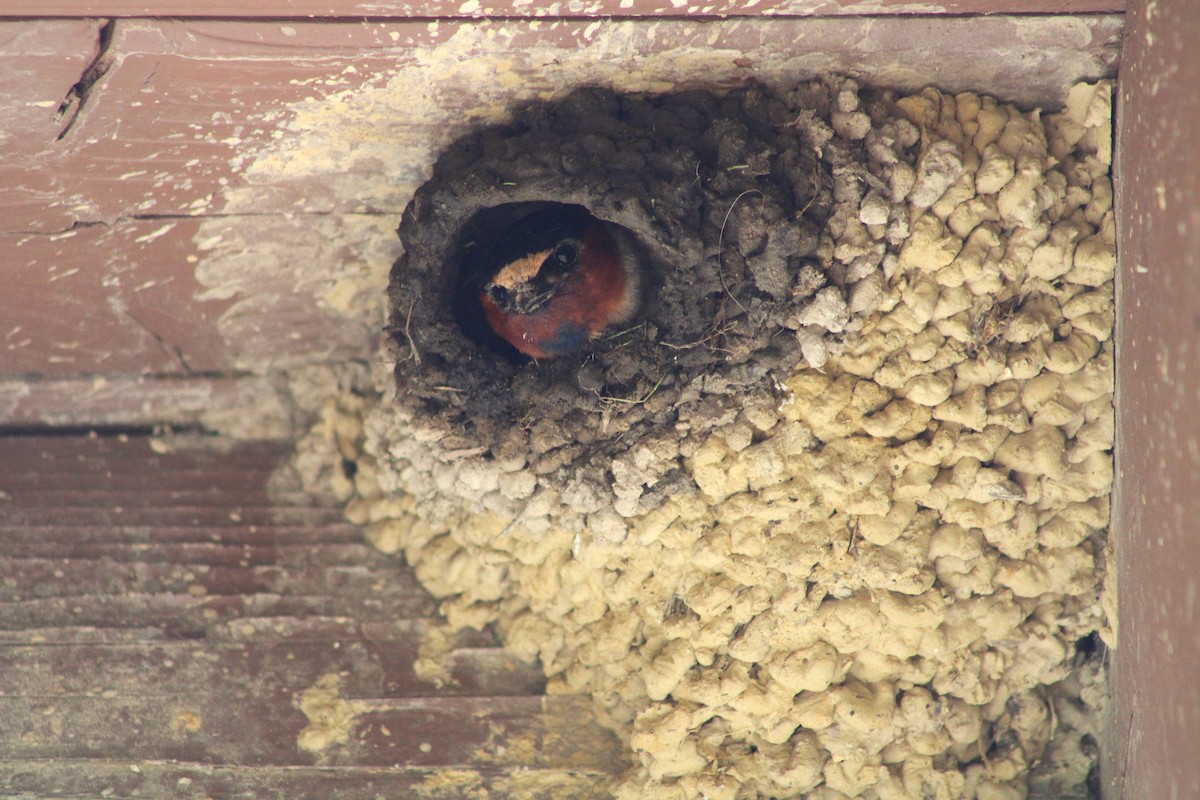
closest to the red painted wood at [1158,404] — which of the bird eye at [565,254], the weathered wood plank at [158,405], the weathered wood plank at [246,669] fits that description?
the bird eye at [565,254]

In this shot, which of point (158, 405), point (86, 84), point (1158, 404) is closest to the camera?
point (1158, 404)

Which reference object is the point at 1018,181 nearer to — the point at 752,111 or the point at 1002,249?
the point at 1002,249

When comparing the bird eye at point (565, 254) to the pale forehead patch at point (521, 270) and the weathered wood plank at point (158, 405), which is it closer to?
the pale forehead patch at point (521, 270)

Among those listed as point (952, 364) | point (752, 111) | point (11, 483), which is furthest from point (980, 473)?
point (11, 483)

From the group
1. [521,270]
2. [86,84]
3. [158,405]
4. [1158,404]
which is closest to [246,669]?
[158,405]

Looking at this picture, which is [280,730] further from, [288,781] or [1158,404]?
[1158,404]
